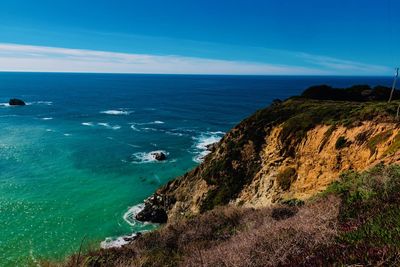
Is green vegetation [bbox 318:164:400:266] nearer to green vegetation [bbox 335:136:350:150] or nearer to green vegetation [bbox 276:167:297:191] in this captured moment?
green vegetation [bbox 335:136:350:150]

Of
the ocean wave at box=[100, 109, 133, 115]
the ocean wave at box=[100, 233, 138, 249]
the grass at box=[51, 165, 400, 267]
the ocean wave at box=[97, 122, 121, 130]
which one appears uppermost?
the grass at box=[51, 165, 400, 267]

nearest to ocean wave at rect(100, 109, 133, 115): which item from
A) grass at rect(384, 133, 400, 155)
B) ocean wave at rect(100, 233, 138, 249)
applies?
ocean wave at rect(100, 233, 138, 249)

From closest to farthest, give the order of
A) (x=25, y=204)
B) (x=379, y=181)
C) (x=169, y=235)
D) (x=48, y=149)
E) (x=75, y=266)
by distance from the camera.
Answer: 1. (x=75, y=266)
2. (x=379, y=181)
3. (x=169, y=235)
4. (x=25, y=204)
5. (x=48, y=149)

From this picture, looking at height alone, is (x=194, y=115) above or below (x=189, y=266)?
below

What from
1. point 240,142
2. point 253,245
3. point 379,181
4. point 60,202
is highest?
point 379,181

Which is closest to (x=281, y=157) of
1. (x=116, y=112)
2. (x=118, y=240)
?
(x=118, y=240)

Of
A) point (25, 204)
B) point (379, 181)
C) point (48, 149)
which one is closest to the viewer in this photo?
point (379, 181)

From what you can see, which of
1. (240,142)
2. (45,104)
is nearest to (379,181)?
(240,142)

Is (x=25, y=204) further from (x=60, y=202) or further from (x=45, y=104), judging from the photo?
(x=45, y=104)

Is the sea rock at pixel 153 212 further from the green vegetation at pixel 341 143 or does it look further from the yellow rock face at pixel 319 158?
the green vegetation at pixel 341 143
